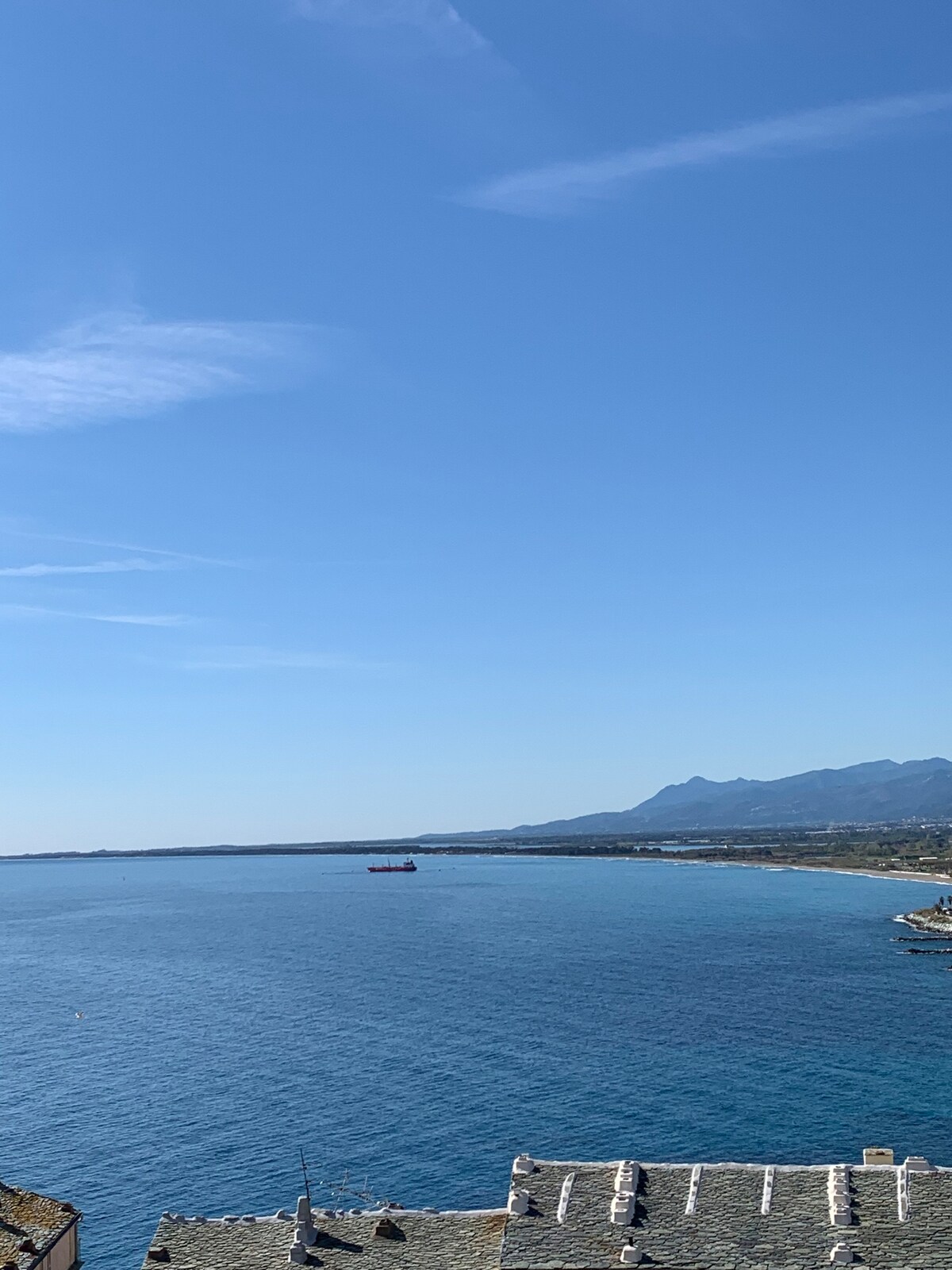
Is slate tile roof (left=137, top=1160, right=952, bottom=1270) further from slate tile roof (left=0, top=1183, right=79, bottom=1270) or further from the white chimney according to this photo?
slate tile roof (left=0, top=1183, right=79, bottom=1270)

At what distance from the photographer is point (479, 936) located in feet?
581

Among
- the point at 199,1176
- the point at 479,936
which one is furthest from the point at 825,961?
the point at 199,1176

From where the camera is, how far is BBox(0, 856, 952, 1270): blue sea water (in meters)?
64.5

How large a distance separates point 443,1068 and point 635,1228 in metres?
54.5

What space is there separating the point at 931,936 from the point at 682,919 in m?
44.9

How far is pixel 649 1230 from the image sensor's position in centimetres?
3384

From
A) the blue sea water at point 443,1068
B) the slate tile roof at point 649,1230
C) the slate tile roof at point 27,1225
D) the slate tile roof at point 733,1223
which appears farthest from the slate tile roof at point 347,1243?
A: the blue sea water at point 443,1068

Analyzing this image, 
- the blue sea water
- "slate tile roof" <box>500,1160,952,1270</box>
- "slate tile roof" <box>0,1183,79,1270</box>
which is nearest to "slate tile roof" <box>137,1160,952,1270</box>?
"slate tile roof" <box>500,1160,952,1270</box>

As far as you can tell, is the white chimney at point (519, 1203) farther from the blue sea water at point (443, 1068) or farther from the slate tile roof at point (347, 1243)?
the blue sea water at point (443, 1068)

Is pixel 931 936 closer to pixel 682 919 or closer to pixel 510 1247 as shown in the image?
pixel 682 919

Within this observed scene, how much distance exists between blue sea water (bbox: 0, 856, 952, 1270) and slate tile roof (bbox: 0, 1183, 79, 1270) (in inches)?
650

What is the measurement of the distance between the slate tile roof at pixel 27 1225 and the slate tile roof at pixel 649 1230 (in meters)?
3.14

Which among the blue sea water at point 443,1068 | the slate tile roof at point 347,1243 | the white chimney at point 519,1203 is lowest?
the blue sea water at point 443,1068

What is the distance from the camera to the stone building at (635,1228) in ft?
107
